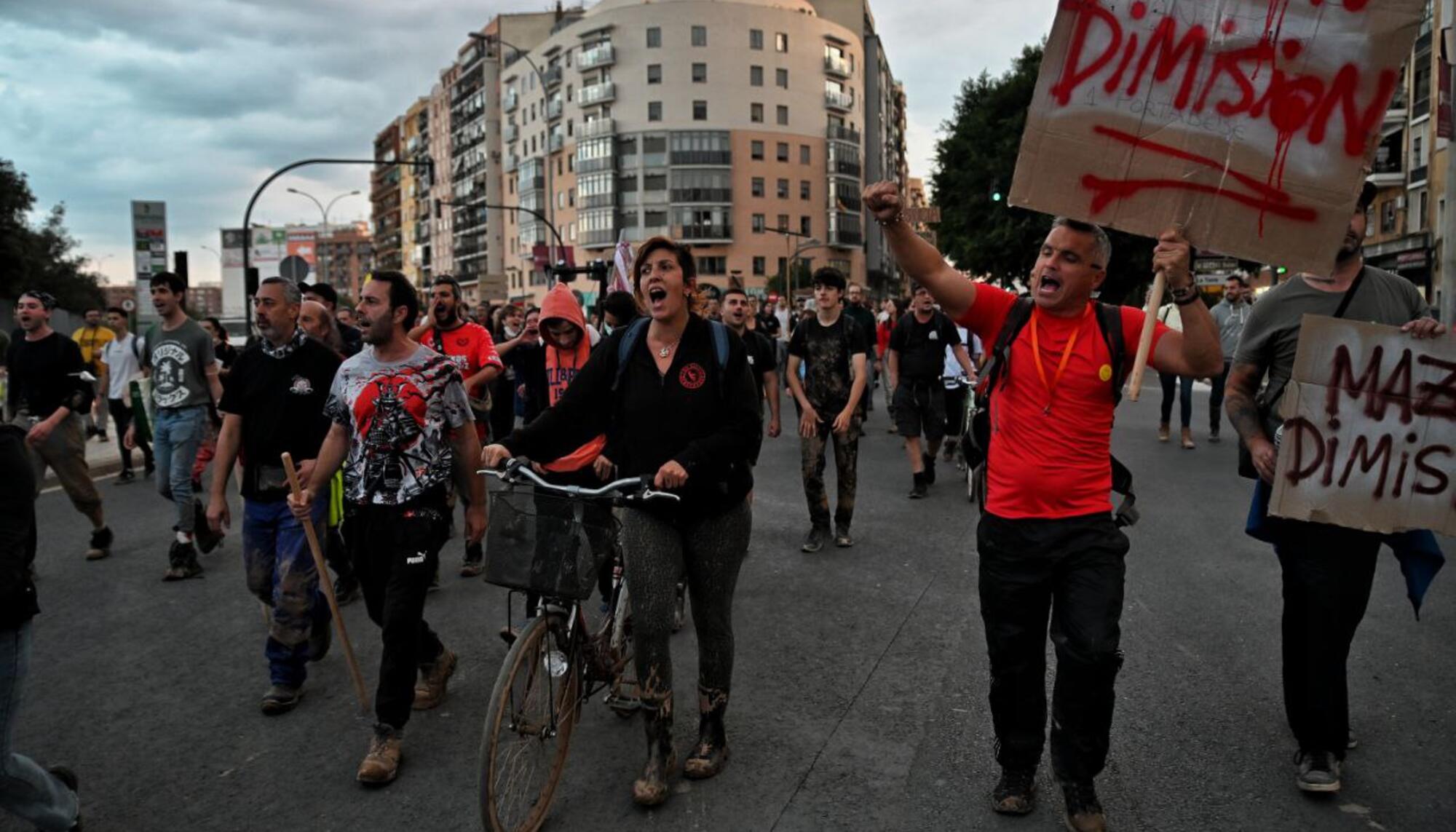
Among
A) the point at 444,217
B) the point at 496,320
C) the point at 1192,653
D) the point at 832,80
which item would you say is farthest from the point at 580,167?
the point at 1192,653

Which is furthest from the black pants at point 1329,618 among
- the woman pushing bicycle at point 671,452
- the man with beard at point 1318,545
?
the woman pushing bicycle at point 671,452

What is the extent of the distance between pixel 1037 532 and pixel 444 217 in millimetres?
125961

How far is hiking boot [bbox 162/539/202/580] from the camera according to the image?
286 inches

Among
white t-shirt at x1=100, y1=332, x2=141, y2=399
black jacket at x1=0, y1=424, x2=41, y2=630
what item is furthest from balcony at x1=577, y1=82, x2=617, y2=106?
black jacket at x1=0, y1=424, x2=41, y2=630

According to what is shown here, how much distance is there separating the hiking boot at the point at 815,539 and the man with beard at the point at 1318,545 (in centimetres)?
397

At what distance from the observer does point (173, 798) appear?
3893 mm

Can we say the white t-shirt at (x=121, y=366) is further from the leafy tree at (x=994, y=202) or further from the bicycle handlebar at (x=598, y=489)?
the leafy tree at (x=994, y=202)

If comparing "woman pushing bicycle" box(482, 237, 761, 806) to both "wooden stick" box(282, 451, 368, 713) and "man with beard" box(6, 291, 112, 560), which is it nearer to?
"wooden stick" box(282, 451, 368, 713)

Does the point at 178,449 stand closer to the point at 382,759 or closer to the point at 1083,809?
the point at 382,759

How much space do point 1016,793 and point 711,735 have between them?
1.13 metres

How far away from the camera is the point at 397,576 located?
163 inches

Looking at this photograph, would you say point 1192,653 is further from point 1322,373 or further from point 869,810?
point 869,810

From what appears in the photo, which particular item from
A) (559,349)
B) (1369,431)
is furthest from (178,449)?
(1369,431)

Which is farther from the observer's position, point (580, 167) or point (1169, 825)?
point (580, 167)
